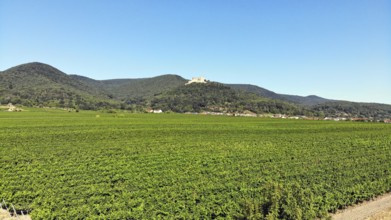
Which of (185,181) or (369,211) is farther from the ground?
(185,181)

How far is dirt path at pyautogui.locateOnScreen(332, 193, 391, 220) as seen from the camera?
1573 cm

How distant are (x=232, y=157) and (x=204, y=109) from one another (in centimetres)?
16985

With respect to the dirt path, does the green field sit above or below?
above

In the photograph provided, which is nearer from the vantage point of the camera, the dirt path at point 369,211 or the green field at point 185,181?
the green field at point 185,181

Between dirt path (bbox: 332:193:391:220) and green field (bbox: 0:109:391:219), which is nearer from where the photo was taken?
green field (bbox: 0:109:391:219)

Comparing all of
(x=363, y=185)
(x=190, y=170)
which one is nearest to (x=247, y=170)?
(x=190, y=170)

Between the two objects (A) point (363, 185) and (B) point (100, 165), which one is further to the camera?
(B) point (100, 165)

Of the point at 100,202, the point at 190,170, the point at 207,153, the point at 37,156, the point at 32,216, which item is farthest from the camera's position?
the point at 207,153

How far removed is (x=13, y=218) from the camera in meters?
14.1

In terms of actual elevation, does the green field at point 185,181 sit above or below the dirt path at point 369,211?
above

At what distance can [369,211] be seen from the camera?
16688 mm

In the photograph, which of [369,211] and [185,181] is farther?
[185,181]

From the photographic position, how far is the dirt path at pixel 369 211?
1573 centimetres

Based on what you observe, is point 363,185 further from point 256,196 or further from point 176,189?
point 176,189
